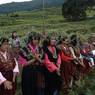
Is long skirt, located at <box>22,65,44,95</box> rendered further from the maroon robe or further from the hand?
the hand

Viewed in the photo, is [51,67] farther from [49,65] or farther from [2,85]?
[2,85]

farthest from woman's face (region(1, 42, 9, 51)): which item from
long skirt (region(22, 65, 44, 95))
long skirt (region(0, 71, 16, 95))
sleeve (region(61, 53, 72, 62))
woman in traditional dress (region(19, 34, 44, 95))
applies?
sleeve (region(61, 53, 72, 62))

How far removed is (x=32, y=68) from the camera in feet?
35.4

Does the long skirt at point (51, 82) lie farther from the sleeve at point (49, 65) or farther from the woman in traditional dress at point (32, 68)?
the woman in traditional dress at point (32, 68)

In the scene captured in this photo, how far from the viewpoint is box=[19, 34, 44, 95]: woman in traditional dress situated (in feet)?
35.3

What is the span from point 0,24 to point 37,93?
10286cm

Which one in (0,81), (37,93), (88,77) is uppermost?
(0,81)

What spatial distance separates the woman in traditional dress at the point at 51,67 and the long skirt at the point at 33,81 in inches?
15.0

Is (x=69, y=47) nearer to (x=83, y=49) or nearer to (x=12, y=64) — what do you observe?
(x=83, y=49)

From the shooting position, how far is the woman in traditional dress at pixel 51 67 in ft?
37.5

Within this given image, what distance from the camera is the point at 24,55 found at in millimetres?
10773

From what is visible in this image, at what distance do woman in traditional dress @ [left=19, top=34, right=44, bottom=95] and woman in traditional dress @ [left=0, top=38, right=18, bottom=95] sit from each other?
0.82 meters

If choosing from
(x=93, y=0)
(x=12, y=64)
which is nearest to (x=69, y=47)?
(x=12, y=64)

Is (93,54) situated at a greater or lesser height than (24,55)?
lesser
